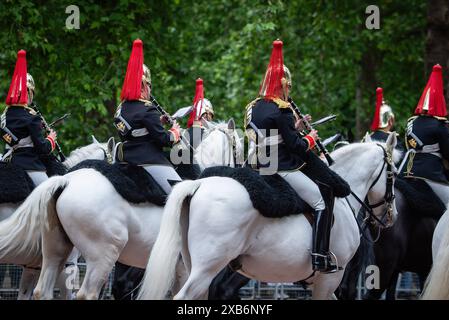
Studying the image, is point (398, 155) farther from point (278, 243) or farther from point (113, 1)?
point (113, 1)

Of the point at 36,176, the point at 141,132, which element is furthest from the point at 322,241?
the point at 36,176

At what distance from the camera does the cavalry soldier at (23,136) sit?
38.6 ft

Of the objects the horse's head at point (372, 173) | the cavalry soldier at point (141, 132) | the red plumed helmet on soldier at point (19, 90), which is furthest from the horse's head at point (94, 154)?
the horse's head at point (372, 173)

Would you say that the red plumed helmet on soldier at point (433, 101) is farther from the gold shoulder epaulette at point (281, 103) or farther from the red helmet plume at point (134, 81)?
the red helmet plume at point (134, 81)

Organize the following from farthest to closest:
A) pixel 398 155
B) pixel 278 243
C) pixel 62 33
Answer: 1. pixel 62 33
2. pixel 398 155
3. pixel 278 243

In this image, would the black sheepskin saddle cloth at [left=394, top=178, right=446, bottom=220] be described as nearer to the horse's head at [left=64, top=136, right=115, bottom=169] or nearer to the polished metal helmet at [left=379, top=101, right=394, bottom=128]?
the polished metal helmet at [left=379, top=101, right=394, bottom=128]

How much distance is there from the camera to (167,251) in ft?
29.2

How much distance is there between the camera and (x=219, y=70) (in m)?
23.5

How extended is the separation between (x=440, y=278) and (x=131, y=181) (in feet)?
10.9

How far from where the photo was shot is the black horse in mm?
12266

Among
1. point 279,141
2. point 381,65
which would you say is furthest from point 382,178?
point 381,65

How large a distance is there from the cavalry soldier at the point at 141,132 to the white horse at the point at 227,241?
5.54 ft

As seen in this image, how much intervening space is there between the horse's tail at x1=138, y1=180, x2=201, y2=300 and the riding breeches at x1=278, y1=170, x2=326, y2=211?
114cm
